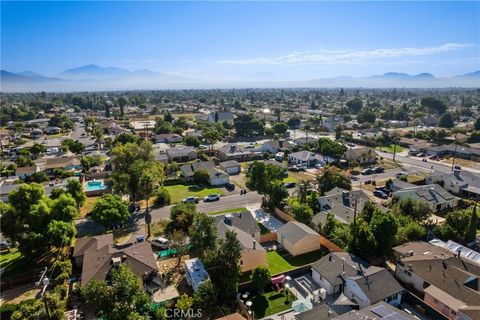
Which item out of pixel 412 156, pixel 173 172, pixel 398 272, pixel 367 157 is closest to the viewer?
pixel 398 272

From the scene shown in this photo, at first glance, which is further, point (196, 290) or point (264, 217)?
point (264, 217)

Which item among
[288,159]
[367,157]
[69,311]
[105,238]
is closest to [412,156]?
[367,157]

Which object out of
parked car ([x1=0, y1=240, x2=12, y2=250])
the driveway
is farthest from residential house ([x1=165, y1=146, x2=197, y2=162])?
parked car ([x1=0, y1=240, x2=12, y2=250])

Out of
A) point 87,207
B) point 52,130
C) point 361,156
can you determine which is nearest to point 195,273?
point 87,207

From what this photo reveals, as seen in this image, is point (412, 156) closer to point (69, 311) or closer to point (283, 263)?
point (283, 263)

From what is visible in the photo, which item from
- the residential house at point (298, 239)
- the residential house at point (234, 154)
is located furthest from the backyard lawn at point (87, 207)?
the residential house at point (234, 154)

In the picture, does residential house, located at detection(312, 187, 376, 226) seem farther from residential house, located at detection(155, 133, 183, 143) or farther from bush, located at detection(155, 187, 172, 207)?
residential house, located at detection(155, 133, 183, 143)

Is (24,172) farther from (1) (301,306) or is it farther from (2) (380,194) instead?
(2) (380,194)
